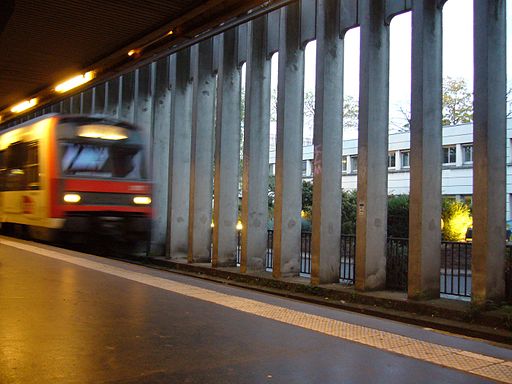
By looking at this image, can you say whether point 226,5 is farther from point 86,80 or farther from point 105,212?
point 105,212

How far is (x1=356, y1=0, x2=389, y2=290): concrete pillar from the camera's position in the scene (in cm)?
990

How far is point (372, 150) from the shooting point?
9.98 metres

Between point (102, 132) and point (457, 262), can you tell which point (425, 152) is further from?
point (102, 132)

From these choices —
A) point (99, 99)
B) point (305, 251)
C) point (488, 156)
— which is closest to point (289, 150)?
point (305, 251)

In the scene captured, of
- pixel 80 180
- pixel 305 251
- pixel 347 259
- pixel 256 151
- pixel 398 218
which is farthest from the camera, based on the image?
pixel 398 218

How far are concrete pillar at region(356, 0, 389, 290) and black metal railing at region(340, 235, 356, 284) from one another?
113 centimetres

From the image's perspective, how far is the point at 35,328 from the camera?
18.0ft

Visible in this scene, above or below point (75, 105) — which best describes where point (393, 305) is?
below

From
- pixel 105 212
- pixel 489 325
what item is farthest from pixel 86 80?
pixel 489 325

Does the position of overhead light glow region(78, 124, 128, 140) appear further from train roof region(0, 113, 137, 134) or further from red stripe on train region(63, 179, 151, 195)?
red stripe on train region(63, 179, 151, 195)

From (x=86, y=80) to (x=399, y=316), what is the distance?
896 cm

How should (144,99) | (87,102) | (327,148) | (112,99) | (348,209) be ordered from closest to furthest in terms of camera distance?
(327,148) < (144,99) < (348,209) < (112,99) < (87,102)

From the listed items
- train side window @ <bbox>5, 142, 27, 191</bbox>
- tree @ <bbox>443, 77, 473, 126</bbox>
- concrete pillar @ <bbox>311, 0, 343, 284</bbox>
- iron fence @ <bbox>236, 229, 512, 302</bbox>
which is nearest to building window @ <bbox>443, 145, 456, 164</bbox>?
tree @ <bbox>443, 77, 473, 126</bbox>

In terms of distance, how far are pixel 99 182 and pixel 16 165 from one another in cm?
316
